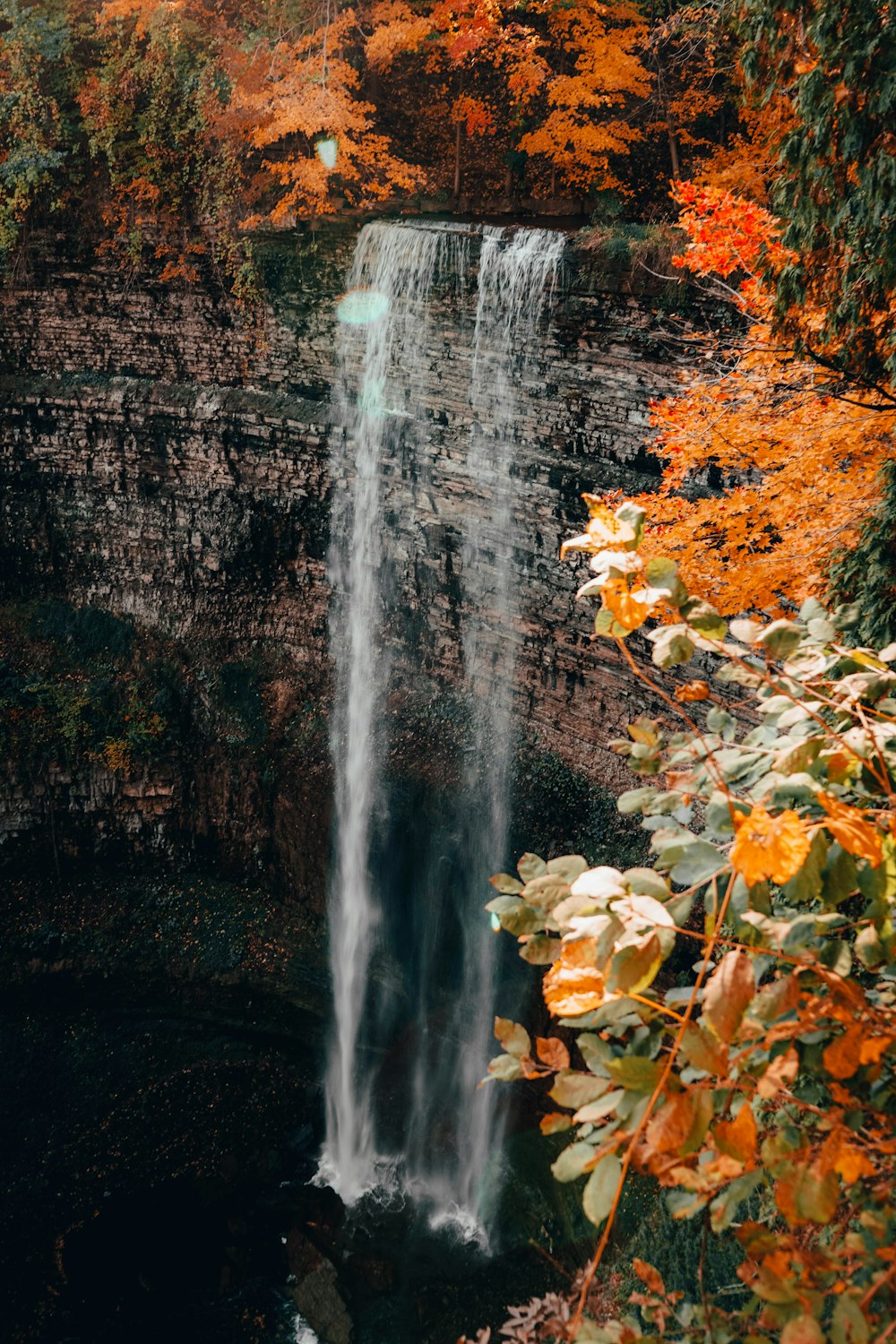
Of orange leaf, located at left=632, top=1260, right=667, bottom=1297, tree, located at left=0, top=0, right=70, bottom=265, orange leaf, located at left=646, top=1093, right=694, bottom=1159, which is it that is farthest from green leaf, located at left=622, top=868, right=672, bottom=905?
tree, located at left=0, top=0, right=70, bottom=265

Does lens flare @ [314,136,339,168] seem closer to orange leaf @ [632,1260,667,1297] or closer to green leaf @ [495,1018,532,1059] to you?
green leaf @ [495,1018,532,1059]

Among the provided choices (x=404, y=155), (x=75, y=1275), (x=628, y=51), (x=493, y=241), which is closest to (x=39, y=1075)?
(x=75, y=1275)

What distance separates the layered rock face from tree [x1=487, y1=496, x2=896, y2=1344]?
23.6ft

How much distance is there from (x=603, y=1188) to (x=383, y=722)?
9.89m

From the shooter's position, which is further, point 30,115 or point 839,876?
point 30,115

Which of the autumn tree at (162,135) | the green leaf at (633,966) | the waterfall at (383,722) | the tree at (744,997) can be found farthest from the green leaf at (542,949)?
the autumn tree at (162,135)

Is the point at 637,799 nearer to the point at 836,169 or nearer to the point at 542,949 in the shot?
the point at 542,949

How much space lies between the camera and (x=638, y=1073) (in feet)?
5.02

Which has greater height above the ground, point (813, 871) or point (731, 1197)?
point (813, 871)

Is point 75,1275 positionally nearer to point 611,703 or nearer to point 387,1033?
point 387,1033

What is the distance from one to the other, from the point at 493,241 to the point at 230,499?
5028mm

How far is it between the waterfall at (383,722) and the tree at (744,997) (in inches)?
306

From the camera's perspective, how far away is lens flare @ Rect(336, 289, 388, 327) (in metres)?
9.84

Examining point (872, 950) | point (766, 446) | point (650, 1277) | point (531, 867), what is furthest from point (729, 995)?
point (766, 446)
